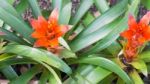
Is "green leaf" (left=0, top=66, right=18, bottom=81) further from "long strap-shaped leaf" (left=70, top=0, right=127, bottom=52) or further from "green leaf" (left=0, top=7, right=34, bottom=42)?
"long strap-shaped leaf" (left=70, top=0, right=127, bottom=52)

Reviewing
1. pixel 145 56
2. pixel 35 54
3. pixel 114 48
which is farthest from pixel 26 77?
pixel 145 56

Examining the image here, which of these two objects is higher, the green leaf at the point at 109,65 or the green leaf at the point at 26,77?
the green leaf at the point at 26,77

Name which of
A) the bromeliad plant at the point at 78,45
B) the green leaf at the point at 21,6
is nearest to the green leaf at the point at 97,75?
the bromeliad plant at the point at 78,45

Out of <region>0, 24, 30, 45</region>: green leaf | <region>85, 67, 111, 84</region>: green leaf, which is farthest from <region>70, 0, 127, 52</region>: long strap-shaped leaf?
<region>0, 24, 30, 45</region>: green leaf

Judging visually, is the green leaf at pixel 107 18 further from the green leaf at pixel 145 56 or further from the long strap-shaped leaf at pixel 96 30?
the green leaf at pixel 145 56

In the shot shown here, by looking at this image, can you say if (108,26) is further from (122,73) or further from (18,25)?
(18,25)

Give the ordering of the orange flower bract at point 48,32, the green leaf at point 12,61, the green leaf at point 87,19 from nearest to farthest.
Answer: the orange flower bract at point 48,32 → the green leaf at point 12,61 → the green leaf at point 87,19
